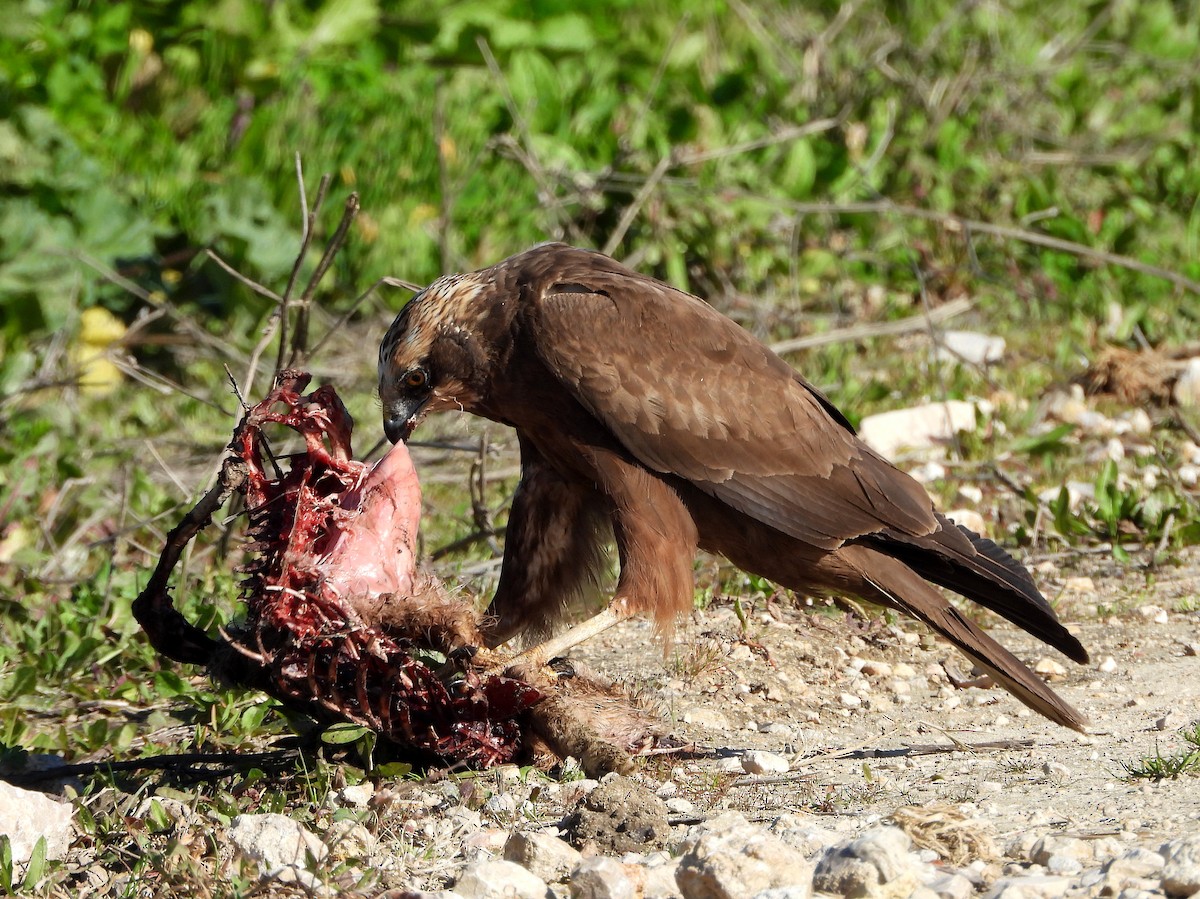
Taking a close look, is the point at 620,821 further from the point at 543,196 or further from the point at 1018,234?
the point at 543,196

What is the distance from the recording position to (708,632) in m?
4.48

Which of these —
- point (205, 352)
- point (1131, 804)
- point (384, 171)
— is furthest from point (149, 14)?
point (1131, 804)

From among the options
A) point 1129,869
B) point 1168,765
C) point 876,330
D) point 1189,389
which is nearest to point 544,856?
point 1129,869

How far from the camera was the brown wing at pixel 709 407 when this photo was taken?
3926mm

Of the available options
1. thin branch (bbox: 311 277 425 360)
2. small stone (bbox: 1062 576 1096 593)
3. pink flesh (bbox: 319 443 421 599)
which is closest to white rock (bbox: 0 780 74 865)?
pink flesh (bbox: 319 443 421 599)

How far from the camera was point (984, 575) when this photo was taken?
13.0 ft

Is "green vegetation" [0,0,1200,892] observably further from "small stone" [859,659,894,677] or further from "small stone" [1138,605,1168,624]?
"small stone" [859,659,894,677]

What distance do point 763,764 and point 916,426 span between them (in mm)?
2828

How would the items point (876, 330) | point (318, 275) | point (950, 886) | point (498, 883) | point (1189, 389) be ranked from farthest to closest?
point (876, 330)
point (1189, 389)
point (318, 275)
point (498, 883)
point (950, 886)

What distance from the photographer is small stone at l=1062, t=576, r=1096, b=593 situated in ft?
16.1

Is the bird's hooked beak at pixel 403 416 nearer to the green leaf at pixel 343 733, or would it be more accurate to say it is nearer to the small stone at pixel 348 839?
the green leaf at pixel 343 733

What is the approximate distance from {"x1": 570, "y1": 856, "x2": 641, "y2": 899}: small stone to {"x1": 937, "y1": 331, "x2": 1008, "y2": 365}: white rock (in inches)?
178

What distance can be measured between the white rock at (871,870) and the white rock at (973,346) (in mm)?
4443

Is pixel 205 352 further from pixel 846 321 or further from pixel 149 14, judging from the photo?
pixel 846 321
